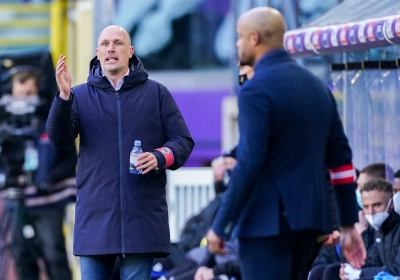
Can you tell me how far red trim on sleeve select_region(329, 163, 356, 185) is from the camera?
20.4 ft

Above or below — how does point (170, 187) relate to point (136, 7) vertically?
below

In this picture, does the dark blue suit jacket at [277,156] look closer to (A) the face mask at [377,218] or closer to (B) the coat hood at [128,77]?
(B) the coat hood at [128,77]

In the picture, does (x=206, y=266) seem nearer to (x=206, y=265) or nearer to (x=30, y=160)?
(x=206, y=265)

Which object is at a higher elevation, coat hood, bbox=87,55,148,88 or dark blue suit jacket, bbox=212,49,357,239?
coat hood, bbox=87,55,148,88

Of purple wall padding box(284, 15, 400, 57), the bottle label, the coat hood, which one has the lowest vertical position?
the bottle label

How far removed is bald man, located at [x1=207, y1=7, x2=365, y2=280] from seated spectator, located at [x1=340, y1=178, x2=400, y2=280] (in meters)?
2.40

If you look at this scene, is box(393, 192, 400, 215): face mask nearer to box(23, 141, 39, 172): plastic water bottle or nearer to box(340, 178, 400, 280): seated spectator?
box(340, 178, 400, 280): seated spectator

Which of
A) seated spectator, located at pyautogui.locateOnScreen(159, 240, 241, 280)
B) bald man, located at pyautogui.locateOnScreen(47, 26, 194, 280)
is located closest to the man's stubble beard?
bald man, located at pyautogui.locateOnScreen(47, 26, 194, 280)

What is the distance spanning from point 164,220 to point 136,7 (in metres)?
14.5

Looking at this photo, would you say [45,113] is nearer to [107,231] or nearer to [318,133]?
[107,231]

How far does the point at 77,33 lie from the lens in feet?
72.4

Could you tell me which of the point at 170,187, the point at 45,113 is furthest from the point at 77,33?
the point at 45,113

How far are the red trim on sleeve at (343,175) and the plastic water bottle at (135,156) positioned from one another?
3.94ft

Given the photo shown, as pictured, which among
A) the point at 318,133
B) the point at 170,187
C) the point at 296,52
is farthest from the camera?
the point at 170,187
